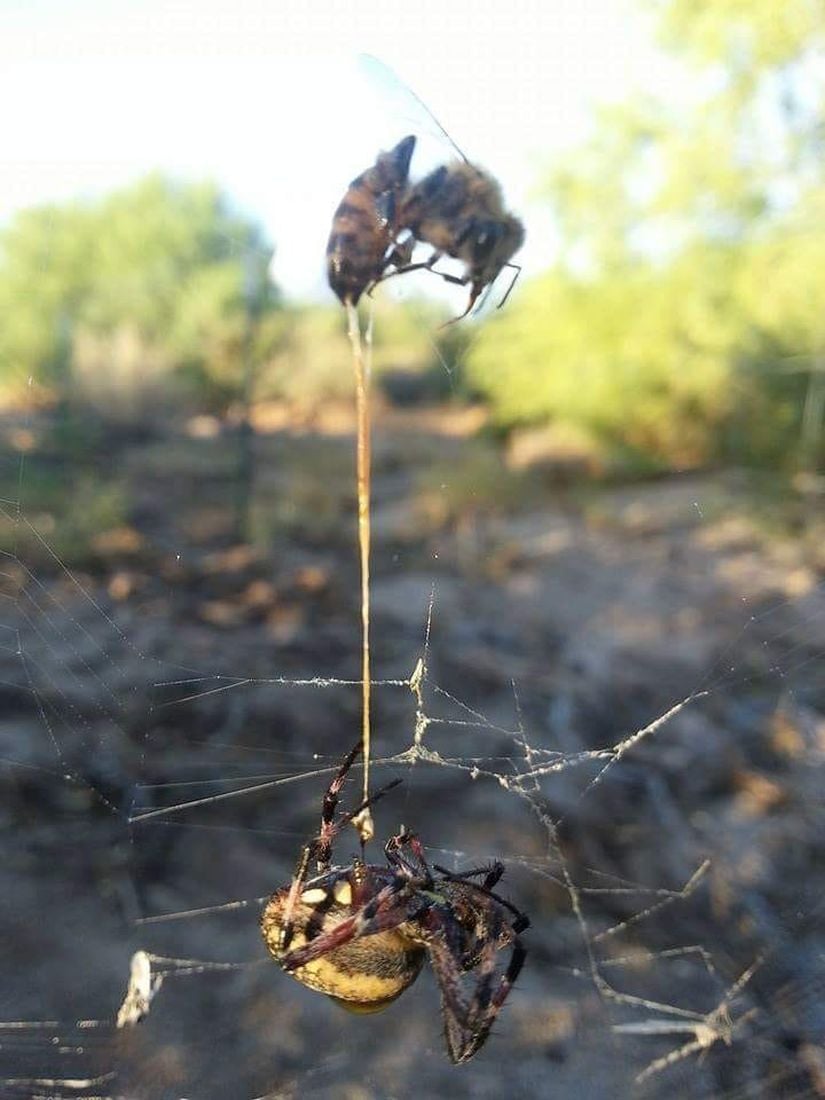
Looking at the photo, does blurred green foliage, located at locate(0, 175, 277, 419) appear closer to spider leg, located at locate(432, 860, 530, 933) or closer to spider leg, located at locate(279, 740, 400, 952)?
spider leg, located at locate(279, 740, 400, 952)

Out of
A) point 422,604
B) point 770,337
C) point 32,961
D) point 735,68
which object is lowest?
point 422,604

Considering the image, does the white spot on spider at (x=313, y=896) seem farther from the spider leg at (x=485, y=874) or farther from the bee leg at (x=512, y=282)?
the bee leg at (x=512, y=282)

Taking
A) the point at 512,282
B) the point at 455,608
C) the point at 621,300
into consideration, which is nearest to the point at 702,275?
the point at 621,300

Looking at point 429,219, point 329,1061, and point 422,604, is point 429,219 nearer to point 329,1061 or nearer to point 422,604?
point 329,1061

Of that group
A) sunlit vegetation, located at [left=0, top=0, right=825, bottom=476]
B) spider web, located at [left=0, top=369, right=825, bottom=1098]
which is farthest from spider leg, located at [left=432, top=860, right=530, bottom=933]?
sunlit vegetation, located at [left=0, top=0, right=825, bottom=476]

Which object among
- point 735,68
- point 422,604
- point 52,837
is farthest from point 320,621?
point 735,68

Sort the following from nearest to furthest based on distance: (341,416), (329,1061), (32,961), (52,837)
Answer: (329,1061), (32,961), (52,837), (341,416)
